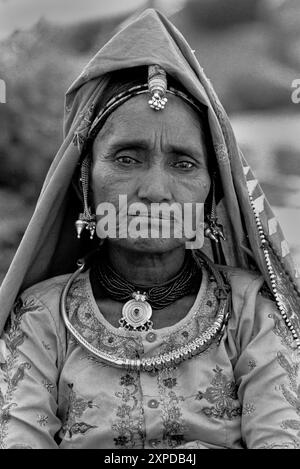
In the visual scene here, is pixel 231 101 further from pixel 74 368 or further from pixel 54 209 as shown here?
pixel 74 368

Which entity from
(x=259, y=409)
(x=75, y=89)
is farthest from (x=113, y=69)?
(x=259, y=409)

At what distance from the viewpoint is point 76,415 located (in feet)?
6.18

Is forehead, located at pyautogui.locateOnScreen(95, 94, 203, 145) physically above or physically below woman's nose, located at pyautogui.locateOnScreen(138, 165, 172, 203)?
above

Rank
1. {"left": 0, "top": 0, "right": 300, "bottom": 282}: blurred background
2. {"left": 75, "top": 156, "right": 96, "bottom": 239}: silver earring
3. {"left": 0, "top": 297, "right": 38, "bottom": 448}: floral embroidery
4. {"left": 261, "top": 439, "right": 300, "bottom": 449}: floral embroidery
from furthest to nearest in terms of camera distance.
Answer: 1. {"left": 0, "top": 0, "right": 300, "bottom": 282}: blurred background
2. {"left": 75, "top": 156, "right": 96, "bottom": 239}: silver earring
3. {"left": 0, "top": 297, "right": 38, "bottom": 448}: floral embroidery
4. {"left": 261, "top": 439, "right": 300, "bottom": 449}: floral embroidery

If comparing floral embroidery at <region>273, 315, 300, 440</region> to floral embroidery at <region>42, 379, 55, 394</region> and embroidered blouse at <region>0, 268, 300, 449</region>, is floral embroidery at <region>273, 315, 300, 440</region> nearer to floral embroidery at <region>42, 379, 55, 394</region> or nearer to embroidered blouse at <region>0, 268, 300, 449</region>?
embroidered blouse at <region>0, 268, 300, 449</region>

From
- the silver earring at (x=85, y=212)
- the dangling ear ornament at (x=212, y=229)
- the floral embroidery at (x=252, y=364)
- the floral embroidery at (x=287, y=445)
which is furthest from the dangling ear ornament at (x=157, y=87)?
the floral embroidery at (x=287, y=445)

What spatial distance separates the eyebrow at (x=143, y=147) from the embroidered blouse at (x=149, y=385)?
47 centimetres

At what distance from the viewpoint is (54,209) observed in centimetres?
214

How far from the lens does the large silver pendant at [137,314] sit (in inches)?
79.4

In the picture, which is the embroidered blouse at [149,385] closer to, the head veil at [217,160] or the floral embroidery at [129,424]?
the floral embroidery at [129,424]

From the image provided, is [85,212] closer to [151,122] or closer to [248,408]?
[151,122]

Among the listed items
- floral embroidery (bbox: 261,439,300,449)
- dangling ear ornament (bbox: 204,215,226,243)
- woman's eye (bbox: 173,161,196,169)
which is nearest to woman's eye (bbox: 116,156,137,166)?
woman's eye (bbox: 173,161,196,169)

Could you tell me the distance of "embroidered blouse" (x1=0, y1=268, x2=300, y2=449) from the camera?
1.83 metres

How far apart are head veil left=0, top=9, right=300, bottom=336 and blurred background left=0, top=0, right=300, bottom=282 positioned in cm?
59
